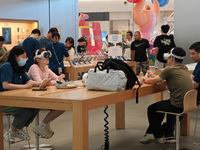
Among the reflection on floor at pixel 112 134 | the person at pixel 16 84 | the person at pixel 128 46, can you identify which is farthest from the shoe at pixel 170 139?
the person at pixel 128 46

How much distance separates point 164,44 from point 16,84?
4896mm

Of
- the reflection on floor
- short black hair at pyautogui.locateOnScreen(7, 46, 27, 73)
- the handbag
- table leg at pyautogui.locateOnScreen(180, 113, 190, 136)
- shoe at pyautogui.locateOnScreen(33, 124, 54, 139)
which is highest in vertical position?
short black hair at pyautogui.locateOnScreen(7, 46, 27, 73)

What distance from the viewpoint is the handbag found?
11.5 feet

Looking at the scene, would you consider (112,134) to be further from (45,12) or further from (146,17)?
(45,12)

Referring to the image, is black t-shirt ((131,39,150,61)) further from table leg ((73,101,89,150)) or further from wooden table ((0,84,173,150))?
table leg ((73,101,89,150))

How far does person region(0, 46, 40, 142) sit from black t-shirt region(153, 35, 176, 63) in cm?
461

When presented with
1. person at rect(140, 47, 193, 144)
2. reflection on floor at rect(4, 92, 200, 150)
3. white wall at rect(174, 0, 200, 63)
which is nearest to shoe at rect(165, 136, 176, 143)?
person at rect(140, 47, 193, 144)

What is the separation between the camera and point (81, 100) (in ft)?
9.72

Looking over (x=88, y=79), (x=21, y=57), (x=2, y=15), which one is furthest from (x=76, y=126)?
(x=2, y=15)

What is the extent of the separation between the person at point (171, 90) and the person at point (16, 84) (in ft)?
4.33

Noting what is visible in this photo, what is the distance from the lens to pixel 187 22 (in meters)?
7.84

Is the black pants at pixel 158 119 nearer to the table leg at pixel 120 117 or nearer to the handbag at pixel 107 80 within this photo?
the handbag at pixel 107 80

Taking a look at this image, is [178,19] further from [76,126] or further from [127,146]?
[76,126]

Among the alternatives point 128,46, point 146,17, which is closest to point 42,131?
point 128,46
